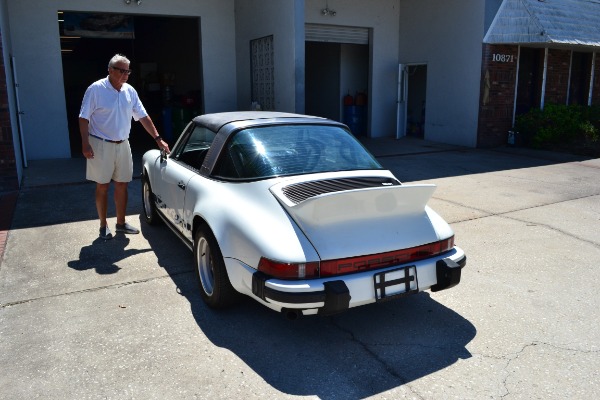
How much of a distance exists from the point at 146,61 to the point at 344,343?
20.8 m

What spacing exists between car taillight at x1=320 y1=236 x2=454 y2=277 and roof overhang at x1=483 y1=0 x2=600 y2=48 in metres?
10.5

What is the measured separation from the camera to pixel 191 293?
4062mm

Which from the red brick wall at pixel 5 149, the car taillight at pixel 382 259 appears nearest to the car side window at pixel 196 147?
the car taillight at pixel 382 259

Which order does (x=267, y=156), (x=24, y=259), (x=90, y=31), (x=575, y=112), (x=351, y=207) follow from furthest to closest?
(x=90, y=31), (x=575, y=112), (x=24, y=259), (x=267, y=156), (x=351, y=207)

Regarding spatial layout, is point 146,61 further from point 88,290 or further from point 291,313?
point 291,313

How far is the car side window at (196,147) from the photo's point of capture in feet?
14.7

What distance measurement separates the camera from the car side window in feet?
14.7

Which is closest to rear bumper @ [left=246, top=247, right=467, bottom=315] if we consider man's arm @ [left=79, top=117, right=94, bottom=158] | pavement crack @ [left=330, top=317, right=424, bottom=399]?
pavement crack @ [left=330, top=317, right=424, bottom=399]

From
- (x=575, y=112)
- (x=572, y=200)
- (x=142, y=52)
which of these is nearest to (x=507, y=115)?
(x=575, y=112)

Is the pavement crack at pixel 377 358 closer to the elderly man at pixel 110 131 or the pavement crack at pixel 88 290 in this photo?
the pavement crack at pixel 88 290

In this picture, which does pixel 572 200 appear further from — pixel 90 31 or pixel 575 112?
pixel 90 31

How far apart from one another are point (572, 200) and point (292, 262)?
6.12m

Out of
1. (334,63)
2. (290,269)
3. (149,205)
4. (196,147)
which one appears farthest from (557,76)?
(290,269)

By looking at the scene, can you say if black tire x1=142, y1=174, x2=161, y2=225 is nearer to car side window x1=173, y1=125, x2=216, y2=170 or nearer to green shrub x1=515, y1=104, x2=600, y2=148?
car side window x1=173, y1=125, x2=216, y2=170
